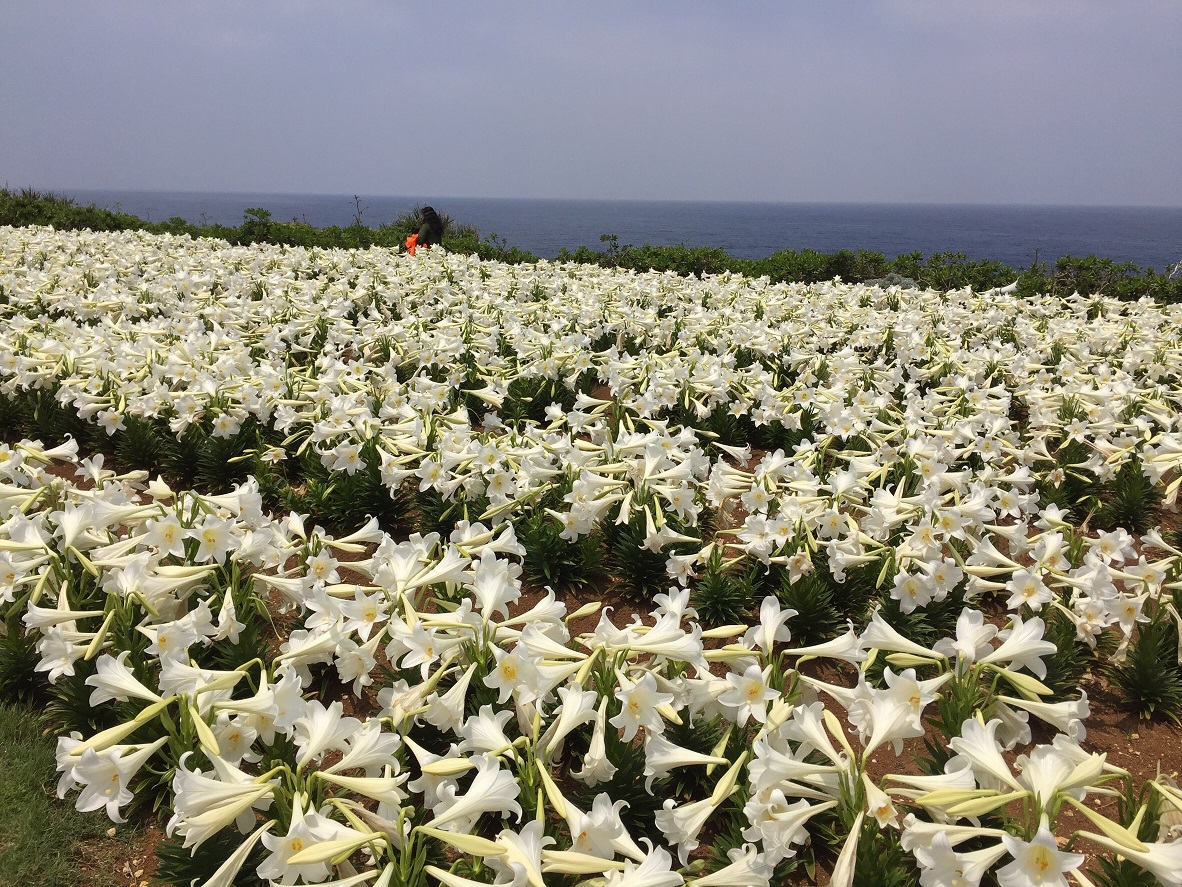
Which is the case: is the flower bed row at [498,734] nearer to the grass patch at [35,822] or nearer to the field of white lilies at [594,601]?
the field of white lilies at [594,601]

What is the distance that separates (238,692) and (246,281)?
8267mm

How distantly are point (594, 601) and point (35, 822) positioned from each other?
271 centimetres

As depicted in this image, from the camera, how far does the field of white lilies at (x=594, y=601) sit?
211cm

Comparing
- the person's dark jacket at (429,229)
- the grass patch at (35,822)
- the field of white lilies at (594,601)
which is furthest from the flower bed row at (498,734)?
the person's dark jacket at (429,229)

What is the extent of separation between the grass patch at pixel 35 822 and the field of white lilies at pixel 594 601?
10 cm

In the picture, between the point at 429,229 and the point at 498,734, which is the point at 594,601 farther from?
the point at 429,229

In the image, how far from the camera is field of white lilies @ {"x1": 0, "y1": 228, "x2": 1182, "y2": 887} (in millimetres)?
2107

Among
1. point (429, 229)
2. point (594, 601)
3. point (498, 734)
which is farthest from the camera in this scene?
point (429, 229)

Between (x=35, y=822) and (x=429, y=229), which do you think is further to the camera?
(x=429, y=229)

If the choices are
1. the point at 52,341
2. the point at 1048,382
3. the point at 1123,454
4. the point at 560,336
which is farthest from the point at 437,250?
the point at 1123,454

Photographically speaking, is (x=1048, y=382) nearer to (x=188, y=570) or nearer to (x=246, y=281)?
(x=188, y=570)

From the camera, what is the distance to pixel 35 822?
2520 millimetres

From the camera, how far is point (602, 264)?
651 inches

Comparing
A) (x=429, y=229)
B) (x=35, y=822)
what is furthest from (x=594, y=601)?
(x=429, y=229)
